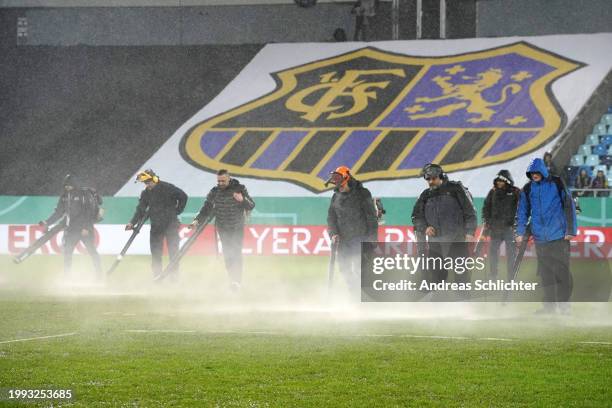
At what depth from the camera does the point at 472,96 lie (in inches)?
1558

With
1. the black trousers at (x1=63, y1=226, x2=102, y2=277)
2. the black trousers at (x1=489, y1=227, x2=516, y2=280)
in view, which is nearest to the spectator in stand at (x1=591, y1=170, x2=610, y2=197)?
the black trousers at (x1=489, y1=227, x2=516, y2=280)

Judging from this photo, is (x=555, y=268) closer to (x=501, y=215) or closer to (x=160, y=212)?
(x=501, y=215)

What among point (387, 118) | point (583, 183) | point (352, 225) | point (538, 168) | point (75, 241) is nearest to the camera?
point (538, 168)

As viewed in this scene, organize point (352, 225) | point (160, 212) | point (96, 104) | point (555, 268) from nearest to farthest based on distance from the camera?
point (555, 268) < point (352, 225) < point (160, 212) < point (96, 104)

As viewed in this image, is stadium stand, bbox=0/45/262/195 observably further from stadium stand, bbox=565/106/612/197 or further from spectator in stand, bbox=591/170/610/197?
spectator in stand, bbox=591/170/610/197

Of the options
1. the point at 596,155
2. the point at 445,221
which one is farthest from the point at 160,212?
the point at 596,155

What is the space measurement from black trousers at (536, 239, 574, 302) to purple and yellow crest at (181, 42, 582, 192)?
20898 mm

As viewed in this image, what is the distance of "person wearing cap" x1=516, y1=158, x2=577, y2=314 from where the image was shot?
15.1m

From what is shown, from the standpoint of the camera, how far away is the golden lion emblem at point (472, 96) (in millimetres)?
38875

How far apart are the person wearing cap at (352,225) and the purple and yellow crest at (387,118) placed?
1896 cm

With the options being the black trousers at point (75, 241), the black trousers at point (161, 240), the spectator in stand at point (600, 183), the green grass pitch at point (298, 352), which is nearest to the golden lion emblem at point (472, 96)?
the spectator in stand at point (600, 183)

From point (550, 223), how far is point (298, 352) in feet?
16.3

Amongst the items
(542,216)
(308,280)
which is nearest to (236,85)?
(308,280)

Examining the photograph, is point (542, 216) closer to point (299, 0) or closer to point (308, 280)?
point (308, 280)
